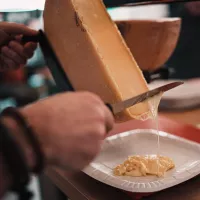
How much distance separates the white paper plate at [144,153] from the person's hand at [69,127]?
0.17m

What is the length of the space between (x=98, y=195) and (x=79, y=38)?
287 mm

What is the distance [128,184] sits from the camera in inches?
22.5

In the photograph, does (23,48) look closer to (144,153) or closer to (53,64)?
(53,64)

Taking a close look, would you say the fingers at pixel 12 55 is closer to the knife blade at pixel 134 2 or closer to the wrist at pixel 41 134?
the knife blade at pixel 134 2

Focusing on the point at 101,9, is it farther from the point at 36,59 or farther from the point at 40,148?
the point at 36,59

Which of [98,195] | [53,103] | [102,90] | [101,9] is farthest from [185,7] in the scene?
[53,103]

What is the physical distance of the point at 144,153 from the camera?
0.71 m

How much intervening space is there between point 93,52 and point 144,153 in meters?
0.23

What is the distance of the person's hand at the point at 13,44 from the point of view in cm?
79

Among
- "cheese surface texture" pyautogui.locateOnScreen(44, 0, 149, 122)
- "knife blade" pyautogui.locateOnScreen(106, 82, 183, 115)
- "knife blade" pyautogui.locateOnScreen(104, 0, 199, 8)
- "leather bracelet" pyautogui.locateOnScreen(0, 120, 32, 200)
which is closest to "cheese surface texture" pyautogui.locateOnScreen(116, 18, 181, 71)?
"knife blade" pyautogui.locateOnScreen(104, 0, 199, 8)

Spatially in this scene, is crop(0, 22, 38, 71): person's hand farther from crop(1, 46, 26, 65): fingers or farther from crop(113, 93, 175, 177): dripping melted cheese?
crop(113, 93, 175, 177): dripping melted cheese

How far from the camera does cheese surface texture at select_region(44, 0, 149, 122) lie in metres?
0.65

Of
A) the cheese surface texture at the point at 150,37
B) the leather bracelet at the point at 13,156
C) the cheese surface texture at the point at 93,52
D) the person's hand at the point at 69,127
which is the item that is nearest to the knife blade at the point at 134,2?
the cheese surface texture at the point at 150,37

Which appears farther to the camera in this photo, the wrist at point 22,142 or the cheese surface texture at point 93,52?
the cheese surface texture at point 93,52
